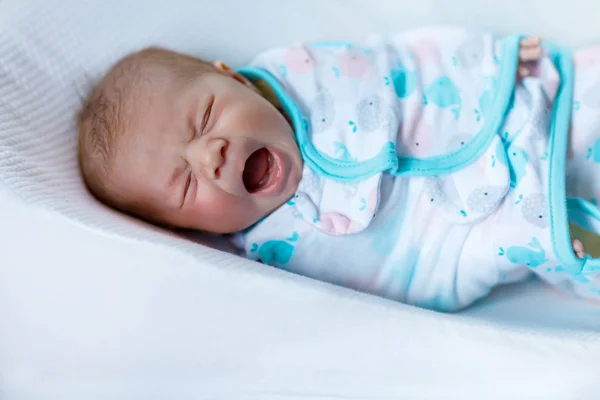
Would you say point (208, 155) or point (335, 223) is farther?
point (335, 223)

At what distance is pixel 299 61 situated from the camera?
1.11 metres

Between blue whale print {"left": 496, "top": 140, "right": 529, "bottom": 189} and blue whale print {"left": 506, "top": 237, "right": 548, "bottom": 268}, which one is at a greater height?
blue whale print {"left": 496, "top": 140, "right": 529, "bottom": 189}

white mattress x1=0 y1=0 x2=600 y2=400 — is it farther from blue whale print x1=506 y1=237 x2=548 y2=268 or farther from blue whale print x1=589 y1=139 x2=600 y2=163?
blue whale print x1=589 y1=139 x2=600 y2=163

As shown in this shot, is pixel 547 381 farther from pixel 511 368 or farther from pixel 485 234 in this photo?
pixel 485 234

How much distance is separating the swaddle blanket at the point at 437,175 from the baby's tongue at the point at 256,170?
65 mm

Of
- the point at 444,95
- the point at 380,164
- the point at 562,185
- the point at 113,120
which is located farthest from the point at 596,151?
the point at 113,120

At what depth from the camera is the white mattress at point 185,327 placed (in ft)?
2.32

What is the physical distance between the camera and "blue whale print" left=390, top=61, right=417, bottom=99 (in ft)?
3.43

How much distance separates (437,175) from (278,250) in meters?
0.30

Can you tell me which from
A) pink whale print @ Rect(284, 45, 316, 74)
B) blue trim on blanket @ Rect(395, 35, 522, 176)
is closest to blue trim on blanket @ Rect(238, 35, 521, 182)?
blue trim on blanket @ Rect(395, 35, 522, 176)

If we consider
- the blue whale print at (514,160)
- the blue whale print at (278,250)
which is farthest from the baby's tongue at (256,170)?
the blue whale print at (514,160)

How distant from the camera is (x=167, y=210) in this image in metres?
0.99

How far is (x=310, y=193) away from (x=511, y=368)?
45cm

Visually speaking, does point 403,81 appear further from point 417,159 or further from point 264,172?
point 264,172
